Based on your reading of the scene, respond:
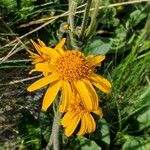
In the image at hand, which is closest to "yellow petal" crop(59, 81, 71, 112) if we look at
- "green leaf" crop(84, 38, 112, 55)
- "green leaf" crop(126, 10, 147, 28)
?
"green leaf" crop(84, 38, 112, 55)

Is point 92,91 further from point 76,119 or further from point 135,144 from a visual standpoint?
point 135,144

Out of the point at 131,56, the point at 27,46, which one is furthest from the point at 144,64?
the point at 27,46

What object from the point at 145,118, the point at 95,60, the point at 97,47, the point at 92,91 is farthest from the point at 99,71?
the point at 92,91

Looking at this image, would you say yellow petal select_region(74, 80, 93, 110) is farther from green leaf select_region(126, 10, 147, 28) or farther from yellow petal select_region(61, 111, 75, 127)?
green leaf select_region(126, 10, 147, 28)

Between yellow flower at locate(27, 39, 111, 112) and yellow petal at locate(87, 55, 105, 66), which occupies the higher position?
yellow petal at locate(87, 55, 105, 66)

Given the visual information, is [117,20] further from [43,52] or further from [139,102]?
[43,52]

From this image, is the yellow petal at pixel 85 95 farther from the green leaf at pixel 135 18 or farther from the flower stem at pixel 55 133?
the green leaf at pixel 135 18
